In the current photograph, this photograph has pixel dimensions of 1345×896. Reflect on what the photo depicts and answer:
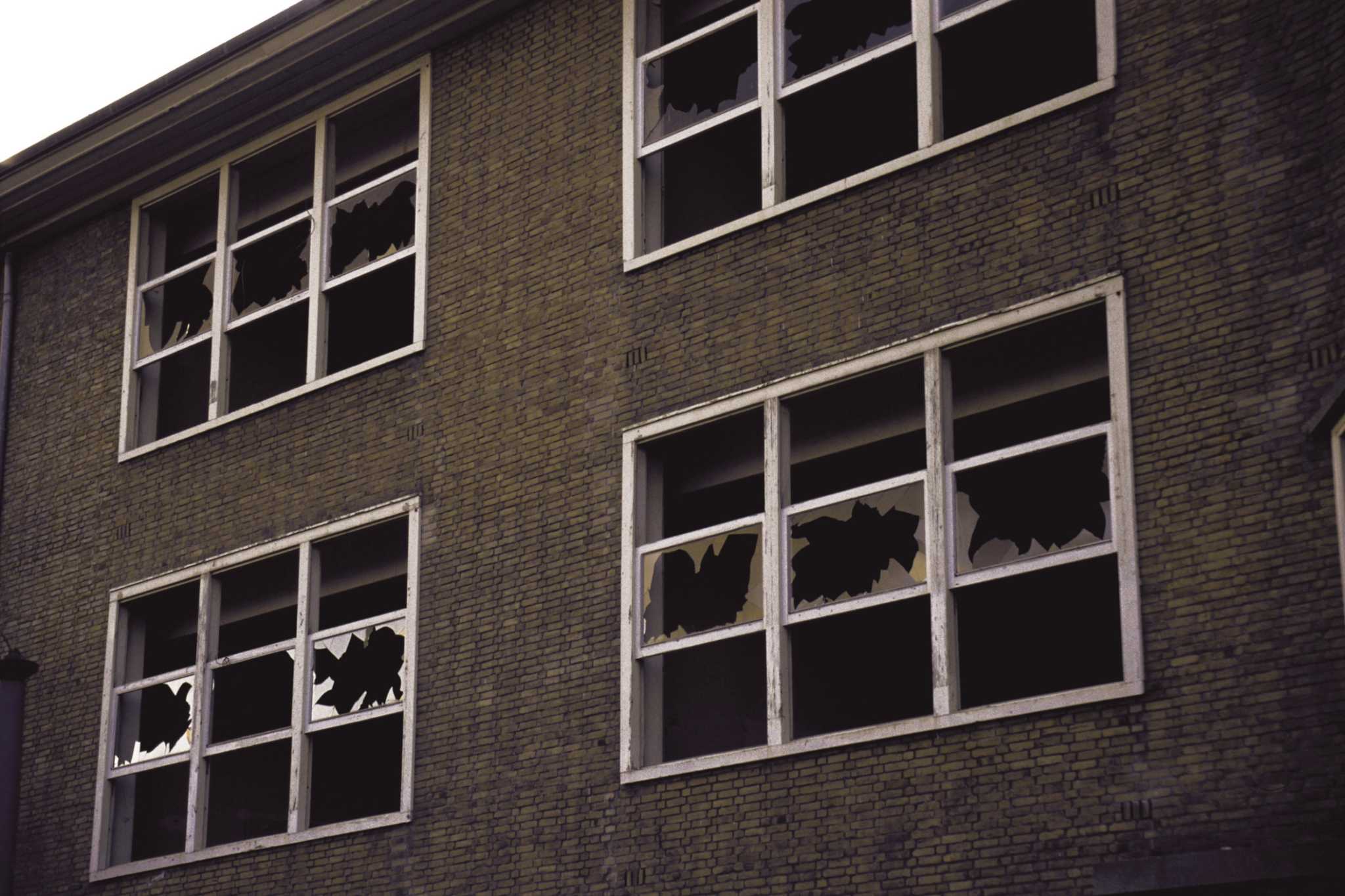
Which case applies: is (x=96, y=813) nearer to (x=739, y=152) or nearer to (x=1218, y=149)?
(x=739, y=152)

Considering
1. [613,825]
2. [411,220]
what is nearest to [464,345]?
[411,220]

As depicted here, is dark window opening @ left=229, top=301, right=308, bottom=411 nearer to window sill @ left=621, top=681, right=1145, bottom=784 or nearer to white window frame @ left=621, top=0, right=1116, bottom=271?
white window frame @ left=621, top=0, right=1116, bottom=271

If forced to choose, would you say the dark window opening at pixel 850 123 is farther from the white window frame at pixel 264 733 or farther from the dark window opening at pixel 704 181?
the white window frame at pixel 264 733

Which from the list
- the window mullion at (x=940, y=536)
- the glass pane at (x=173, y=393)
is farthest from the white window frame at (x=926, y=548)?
the glass pane at (x=173, y=393)

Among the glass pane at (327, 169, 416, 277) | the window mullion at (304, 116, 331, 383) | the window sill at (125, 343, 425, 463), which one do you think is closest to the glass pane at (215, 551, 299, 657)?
the window sill at (125, 343, 425, 463)

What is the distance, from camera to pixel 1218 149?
505 inches

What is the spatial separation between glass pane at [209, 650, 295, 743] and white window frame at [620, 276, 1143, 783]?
402 cm

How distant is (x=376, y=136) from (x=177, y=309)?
9.33 feet

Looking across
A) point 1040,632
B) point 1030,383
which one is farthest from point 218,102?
point 1040,632

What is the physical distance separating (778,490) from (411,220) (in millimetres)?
5240

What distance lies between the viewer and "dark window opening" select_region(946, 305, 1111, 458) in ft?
43.7

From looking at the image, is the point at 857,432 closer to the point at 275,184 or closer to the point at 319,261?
the point at 319,261

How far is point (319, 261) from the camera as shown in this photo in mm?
18609

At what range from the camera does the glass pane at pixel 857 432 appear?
1427 centimetres
